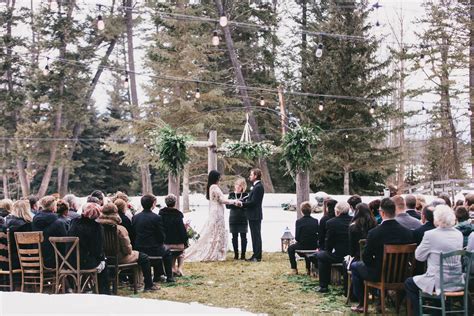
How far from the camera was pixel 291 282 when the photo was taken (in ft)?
27.8

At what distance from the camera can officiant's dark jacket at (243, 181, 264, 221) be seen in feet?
34.2

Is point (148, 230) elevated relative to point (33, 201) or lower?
lower

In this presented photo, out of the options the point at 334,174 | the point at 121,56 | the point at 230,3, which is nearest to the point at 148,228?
the point at 334,174

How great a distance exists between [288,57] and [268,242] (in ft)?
50.4

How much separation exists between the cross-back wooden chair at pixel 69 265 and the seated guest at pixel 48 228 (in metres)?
0.14

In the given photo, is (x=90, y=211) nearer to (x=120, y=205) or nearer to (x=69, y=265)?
(x=69, y=265)

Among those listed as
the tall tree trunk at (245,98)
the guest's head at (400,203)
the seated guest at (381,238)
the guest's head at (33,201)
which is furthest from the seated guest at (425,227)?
the tall tree trunk at (245,98)

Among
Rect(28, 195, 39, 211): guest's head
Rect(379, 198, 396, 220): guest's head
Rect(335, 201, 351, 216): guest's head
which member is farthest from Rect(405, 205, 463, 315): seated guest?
Rect(28, 195, 39, 211): guest's head

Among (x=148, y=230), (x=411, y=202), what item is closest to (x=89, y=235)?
(x=148, y=230)

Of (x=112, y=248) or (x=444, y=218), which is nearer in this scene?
(x=444, y=218)

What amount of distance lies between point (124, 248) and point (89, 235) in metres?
0.74

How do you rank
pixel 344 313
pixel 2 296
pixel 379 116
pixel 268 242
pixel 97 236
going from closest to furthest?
pixel 2 296
pixel 344 313
pixel 97 236
pixel 268 242
pixel 379 116

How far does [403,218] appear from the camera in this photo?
6.84 metres

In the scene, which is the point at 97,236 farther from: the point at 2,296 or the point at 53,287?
the point at 2,296
